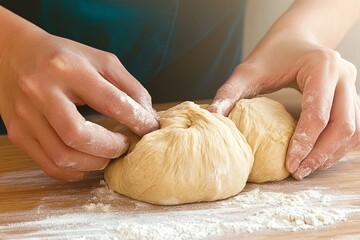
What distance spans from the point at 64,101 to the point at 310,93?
499 millimetres

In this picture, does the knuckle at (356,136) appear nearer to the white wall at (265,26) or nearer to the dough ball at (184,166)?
the dough ball at (184,166)

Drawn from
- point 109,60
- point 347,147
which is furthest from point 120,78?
point 347,147

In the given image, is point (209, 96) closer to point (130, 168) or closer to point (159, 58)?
point (159, 58)

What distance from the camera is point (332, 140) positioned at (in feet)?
3.97

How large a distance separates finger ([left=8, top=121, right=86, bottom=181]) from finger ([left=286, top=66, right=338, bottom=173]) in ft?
1.42

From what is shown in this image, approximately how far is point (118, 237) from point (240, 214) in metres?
0.23

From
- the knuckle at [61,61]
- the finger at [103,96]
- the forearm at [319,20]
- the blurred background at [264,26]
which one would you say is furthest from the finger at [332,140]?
the blurred background at [264,26]

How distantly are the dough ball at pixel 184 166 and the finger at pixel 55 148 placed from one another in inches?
2.6

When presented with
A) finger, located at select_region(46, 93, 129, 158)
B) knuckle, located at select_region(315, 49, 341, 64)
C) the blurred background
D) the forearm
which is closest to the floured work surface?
finger, located at select_region(46, 93, 129, 158)

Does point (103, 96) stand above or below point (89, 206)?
above

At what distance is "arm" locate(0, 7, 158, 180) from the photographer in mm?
1095

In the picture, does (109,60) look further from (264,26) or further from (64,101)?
(264,26)

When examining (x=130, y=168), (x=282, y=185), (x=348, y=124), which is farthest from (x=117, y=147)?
(x=348, y=124)

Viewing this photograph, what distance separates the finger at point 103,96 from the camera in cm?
110
